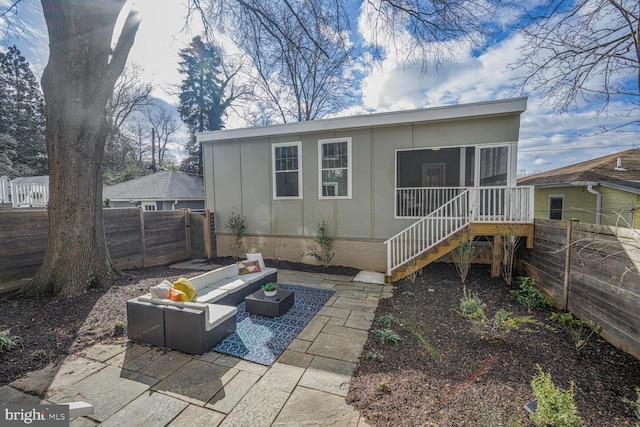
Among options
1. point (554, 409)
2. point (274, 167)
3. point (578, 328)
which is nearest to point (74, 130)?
point (274, 167)

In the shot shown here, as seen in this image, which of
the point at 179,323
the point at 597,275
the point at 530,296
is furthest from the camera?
the point at 530,296

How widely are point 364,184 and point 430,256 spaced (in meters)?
2.41

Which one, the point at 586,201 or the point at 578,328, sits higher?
the point at 586,201

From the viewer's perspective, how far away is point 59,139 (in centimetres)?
448

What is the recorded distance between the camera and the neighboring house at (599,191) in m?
8.01

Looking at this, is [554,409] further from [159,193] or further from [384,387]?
[159,193]

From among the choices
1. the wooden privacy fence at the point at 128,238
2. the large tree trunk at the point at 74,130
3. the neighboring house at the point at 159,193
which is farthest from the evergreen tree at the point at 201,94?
the large tree trunk at the point at 74,130

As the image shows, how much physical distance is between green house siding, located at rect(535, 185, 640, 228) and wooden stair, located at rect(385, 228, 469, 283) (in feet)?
14.3

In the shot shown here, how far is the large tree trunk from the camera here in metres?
4.39

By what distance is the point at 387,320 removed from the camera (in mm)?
3846

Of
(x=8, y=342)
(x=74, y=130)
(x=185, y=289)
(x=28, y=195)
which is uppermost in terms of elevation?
(x=74, y=130)

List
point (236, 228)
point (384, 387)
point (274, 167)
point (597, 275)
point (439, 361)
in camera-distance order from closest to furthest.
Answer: point (384, 387) → point (439, 361) → point (597, 275) → point (274, 167) → point (236, 228)

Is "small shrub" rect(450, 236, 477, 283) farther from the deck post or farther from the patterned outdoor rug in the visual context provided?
the patterned outdoor rug

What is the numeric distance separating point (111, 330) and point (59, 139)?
3.48 metres
